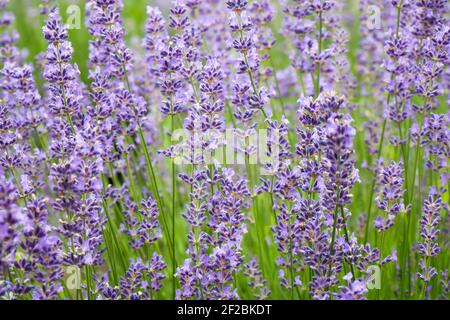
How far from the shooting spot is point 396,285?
3.34 metres

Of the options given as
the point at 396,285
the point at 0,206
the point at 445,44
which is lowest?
the point at 396,285

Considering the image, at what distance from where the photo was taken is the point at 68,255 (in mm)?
2332

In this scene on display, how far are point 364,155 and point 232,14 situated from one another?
191 cm

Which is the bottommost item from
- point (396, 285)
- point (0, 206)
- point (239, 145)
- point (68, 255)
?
point (396, 285)

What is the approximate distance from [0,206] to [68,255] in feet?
1.35

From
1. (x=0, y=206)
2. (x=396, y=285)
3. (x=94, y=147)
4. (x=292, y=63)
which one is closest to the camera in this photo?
(x=0, y=206)

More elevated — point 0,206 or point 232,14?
point 232,14

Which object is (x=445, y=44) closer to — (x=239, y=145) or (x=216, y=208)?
(x=239, y=145)

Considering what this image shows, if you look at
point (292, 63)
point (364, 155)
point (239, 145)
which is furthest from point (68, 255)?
point (364, 155)

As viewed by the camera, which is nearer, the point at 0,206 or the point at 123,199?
the point at 0,206
